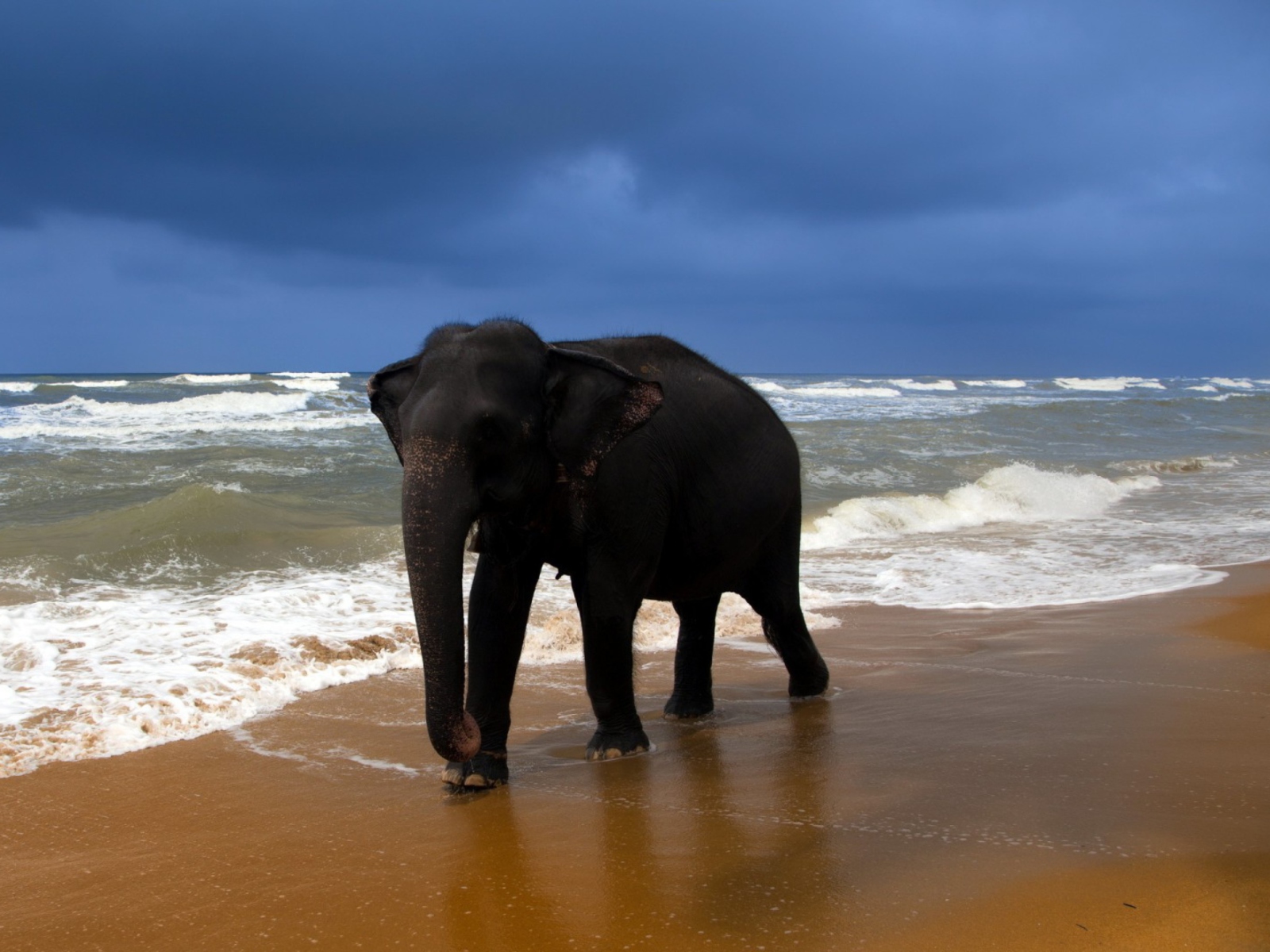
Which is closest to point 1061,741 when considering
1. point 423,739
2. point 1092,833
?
point 1092,833

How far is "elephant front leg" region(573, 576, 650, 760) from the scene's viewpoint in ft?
15.5

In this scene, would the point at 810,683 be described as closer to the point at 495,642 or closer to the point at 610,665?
the point at 610,665

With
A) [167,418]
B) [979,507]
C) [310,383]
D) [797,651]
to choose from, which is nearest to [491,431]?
[797,651]

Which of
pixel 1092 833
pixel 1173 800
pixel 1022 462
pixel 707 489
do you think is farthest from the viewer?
pixel 1022 462

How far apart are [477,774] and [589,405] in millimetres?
1500

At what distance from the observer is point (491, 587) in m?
4.68

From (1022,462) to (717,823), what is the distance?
20.7 m

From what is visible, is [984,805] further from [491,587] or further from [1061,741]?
[491,587]

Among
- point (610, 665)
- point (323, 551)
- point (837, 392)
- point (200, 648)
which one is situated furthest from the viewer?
point (837, 392)

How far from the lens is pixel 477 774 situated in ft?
14.7

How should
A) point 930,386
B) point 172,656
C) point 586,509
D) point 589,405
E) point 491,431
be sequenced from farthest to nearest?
1. point 930,386
2. point 172,656
3. point 586,509
4. point 589,405
5. point 491,431

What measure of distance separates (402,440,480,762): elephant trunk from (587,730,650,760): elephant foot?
1222 millimetres

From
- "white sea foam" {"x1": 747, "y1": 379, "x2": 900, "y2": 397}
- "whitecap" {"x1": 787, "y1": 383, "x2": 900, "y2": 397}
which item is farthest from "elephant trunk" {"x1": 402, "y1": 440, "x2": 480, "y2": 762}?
"whitecap" {"x1": 787, "y1": 383, "x2": 900, "y2": 397}

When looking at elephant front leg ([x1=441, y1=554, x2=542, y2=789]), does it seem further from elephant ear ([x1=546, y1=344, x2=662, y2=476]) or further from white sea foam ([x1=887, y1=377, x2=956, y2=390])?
white sea foam ([x1=887, y1=377, x2=956, y2=390])
